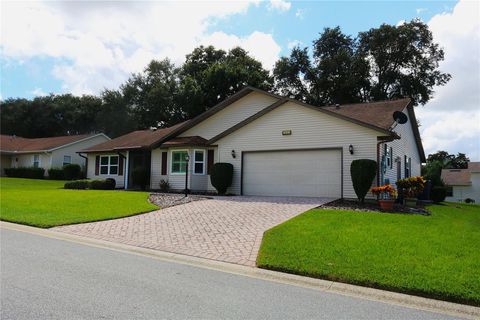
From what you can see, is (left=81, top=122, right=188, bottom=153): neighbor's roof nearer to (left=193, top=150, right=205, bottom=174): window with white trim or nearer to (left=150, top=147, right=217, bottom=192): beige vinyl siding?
(left=150, top=147, right=217, bottom=192): beige vinyl siding

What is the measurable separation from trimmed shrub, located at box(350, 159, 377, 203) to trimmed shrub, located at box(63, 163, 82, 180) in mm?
24872

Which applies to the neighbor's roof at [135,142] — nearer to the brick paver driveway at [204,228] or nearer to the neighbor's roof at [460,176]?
the brick paver driveway at [204,228]

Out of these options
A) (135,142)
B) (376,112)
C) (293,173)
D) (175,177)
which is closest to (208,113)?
(175,177)

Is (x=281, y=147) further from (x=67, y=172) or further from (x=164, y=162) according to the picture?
(x=67, y=172)

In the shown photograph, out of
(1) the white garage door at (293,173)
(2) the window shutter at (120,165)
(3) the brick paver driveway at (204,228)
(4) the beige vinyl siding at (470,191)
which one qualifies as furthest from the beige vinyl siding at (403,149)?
(4) the beige vinyl siding at (470,191)

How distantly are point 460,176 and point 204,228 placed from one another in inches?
1896

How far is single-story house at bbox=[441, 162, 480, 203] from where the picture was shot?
46156 millimetres

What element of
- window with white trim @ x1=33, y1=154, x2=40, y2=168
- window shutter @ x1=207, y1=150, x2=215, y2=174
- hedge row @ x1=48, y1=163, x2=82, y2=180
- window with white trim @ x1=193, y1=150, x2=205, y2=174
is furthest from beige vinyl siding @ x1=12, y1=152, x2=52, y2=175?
window shutter @ x1=207, y1=150, x2=215, y2=174

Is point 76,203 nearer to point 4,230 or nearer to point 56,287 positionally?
point 4,230

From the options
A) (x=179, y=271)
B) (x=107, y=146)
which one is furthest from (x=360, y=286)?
(x=107, y=146)

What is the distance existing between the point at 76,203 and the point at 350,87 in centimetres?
3105

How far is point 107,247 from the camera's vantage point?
8.65m

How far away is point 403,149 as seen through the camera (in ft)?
70.4

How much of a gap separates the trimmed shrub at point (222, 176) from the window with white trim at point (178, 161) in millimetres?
2999
